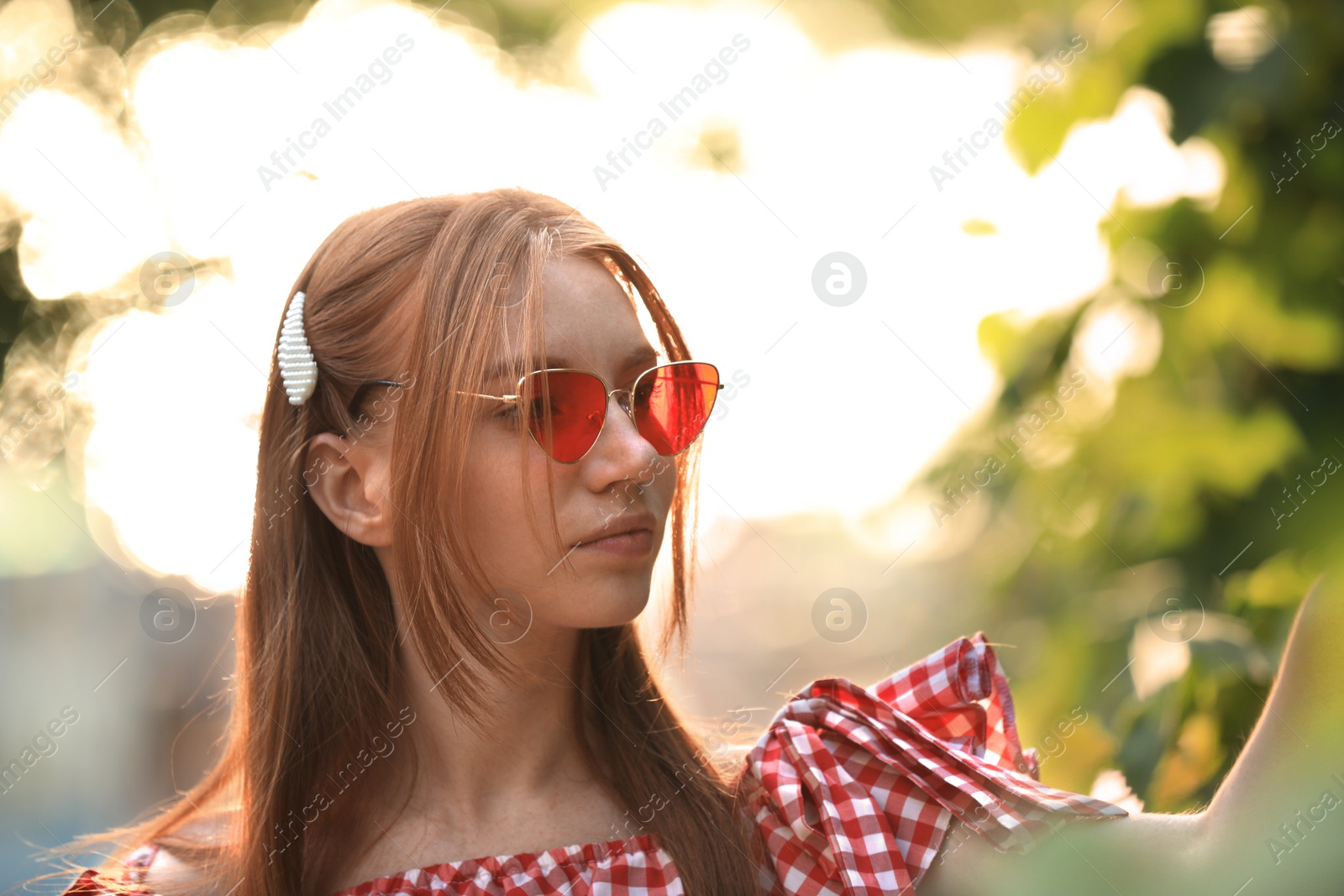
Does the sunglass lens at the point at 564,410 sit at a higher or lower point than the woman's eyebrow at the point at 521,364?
lower

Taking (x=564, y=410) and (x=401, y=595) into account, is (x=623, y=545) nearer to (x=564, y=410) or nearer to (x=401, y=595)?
(x=564, y=410)

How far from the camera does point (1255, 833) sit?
105 cm

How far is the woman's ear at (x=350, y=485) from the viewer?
5.90 ft

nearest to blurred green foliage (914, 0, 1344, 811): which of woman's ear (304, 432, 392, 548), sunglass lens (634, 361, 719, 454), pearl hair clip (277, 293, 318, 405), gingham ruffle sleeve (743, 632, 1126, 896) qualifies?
gingham ruffle sleeve (743, 632, 1126, 896)

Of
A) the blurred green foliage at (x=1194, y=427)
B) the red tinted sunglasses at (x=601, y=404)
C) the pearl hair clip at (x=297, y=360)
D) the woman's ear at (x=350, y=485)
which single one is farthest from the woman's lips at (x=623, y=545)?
the blurred green foliage at (x=1194, y=427)

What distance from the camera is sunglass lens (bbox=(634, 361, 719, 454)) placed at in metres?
1.70

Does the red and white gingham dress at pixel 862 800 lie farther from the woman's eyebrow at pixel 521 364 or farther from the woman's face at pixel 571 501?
the woman's eyebrow at pixel 521 364

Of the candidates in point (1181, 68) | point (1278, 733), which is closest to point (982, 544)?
point (1181, 68)

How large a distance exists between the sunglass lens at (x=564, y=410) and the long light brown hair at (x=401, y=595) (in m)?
0.05

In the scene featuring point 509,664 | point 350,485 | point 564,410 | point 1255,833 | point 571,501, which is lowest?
point 1255,833

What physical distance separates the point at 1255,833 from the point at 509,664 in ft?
3.73

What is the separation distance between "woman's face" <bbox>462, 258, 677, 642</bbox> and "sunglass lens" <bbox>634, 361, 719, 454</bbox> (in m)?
0.04

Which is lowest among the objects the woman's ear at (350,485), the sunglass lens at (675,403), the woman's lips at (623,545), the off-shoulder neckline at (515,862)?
the off-shoulder neckline at (515,862)

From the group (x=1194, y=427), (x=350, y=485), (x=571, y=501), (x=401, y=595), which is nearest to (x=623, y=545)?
(x=571, y=501)
